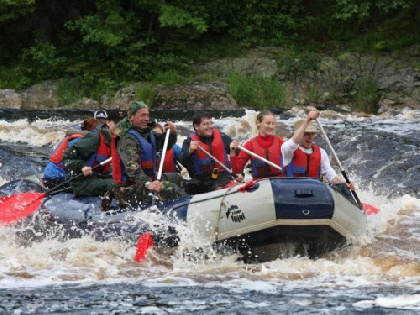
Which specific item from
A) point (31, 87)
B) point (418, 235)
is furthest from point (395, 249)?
point (31, 87)

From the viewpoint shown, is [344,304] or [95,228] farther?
[95,228]

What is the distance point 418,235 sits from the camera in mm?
8609

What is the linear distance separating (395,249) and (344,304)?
7.13 feet

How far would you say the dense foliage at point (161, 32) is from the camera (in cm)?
2314

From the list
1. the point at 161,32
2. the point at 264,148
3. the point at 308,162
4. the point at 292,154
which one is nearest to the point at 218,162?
the point at 264,148

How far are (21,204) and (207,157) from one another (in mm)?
2090

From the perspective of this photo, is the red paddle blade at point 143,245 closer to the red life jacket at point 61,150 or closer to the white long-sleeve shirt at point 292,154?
the white long-sleeve shirt at point 292,154

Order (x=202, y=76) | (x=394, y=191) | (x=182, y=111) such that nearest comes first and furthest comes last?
(x=394, y=191)
(x=182, y=111)
(x=202, y=76)

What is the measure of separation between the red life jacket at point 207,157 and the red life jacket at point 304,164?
0.92 meters

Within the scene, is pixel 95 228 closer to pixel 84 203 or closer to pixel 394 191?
pixel 84 203

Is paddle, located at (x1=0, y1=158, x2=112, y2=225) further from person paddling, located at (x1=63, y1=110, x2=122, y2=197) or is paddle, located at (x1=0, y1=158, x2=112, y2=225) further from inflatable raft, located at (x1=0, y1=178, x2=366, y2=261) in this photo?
inflatable raft, located at (x1=0, y1=178, x2=366, y2=261)

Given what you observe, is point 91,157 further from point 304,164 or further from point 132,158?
point 304,164

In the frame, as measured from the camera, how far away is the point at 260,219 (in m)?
7.26

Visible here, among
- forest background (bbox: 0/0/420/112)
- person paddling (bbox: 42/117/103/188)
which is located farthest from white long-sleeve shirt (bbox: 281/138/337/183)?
forest background (bbox: 0/0/420/112)
